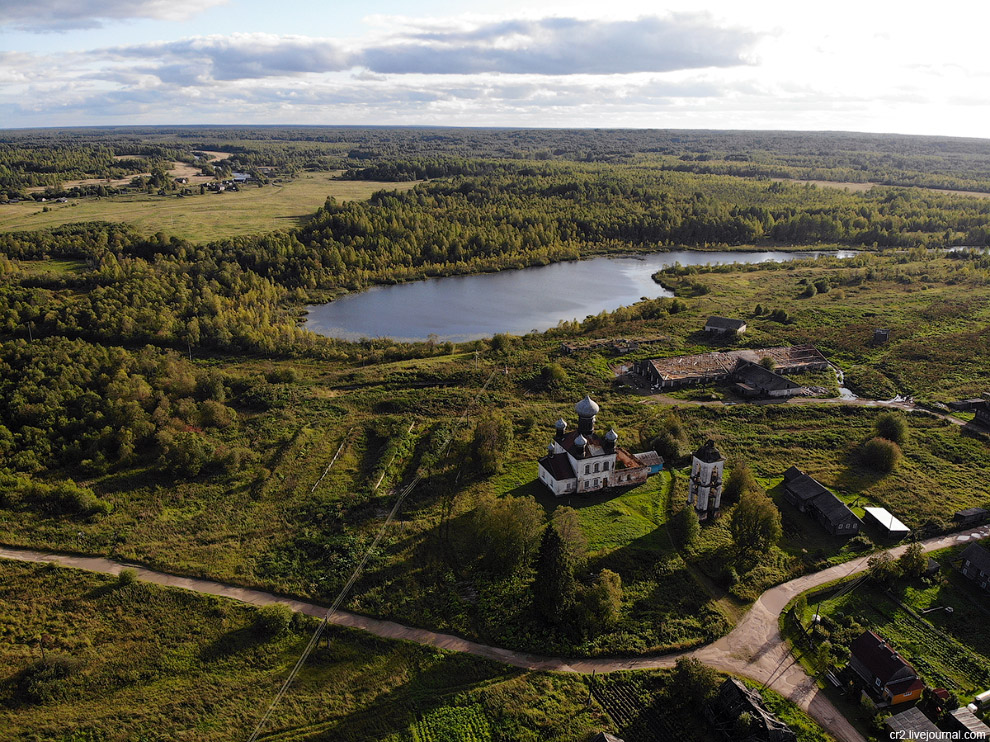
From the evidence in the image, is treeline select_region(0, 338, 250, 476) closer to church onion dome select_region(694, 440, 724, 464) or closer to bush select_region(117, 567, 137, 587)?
bush select_region(117, 567, 137, 587)

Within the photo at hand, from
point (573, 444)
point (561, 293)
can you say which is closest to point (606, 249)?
point (561, 293)

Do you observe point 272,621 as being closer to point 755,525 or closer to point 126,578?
point 126,578

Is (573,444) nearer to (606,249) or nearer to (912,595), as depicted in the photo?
(912,595)

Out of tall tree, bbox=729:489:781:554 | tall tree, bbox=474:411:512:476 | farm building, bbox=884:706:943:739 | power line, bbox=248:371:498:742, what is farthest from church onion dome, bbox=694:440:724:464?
power line, bbox=248:371:498:742

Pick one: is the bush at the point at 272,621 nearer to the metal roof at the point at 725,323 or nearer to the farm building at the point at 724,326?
the farm building at the point at 724,326

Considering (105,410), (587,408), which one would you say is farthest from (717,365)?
(105,410)

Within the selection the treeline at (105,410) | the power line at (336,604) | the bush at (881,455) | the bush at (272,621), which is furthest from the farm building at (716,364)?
the bush at (272,621)
